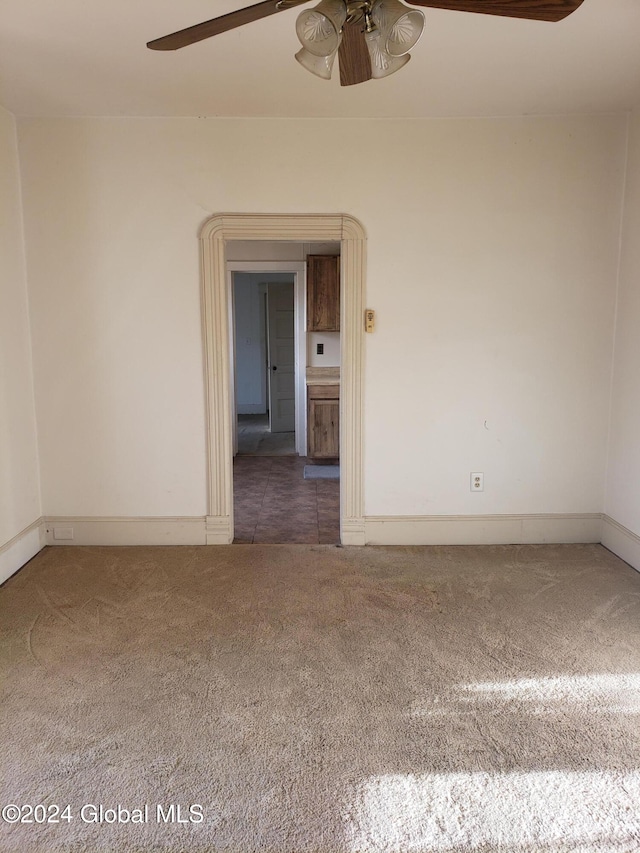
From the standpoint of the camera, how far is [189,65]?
9.39ft

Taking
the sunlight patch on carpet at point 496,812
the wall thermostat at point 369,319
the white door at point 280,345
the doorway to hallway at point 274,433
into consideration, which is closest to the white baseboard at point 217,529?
the doorway to hallway at point 274,433

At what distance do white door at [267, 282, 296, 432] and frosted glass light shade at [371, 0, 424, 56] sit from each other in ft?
20.0

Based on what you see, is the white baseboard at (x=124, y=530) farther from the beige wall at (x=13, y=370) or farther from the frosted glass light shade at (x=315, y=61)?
the frosted glass light shade at (x=315, y=61)

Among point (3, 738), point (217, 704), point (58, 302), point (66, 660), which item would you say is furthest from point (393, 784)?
point (58, 302)

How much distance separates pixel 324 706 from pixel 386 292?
2439 mm

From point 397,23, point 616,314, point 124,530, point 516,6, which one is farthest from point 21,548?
point 616,314

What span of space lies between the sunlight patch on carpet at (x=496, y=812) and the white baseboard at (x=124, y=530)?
2320 mm

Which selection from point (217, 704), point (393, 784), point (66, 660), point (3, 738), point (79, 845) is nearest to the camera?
point (79, 845)

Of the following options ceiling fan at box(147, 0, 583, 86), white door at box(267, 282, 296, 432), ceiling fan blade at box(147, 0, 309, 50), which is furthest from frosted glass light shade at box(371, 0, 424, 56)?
white door at box(267, 282, 296, 432)

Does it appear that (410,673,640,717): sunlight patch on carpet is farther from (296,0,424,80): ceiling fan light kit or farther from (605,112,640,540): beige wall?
(296,0,424,80): ceiling fan light kit

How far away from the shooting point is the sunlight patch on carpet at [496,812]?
1.68 meters

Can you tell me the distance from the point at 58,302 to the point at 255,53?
6.22ft

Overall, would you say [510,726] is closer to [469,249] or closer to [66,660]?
[66,660]

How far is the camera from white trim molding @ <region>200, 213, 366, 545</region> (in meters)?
3.70
